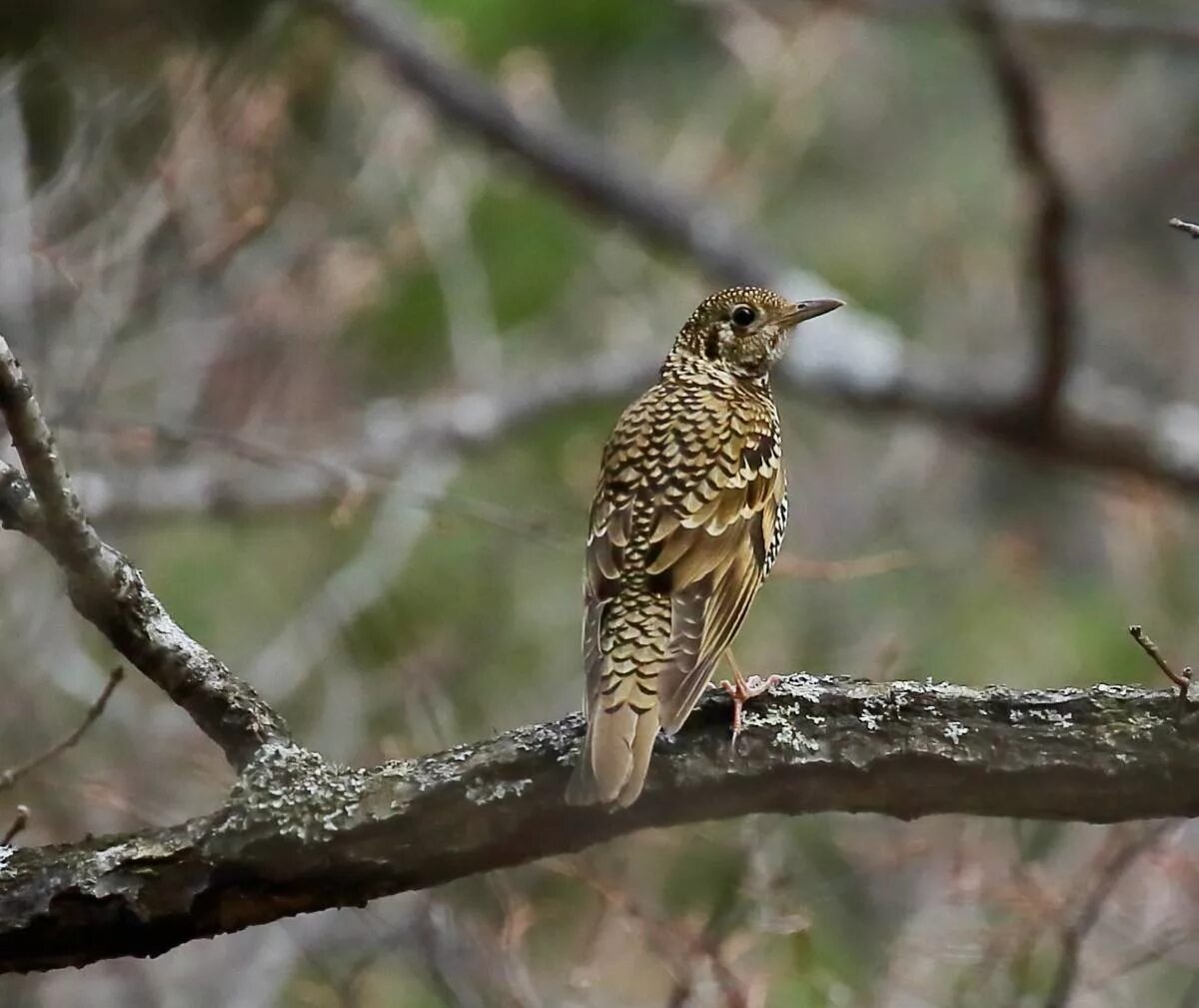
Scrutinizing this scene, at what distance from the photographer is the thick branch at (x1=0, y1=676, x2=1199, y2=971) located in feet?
9.80

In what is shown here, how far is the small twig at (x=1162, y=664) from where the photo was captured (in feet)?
9.12

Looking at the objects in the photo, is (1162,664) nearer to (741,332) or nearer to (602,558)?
(602,558)

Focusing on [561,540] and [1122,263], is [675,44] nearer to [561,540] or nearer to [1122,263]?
[1122,263]

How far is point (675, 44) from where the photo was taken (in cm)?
1206

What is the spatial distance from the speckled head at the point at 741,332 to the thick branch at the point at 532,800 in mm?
1357

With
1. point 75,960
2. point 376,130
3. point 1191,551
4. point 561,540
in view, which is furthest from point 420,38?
point 75,960

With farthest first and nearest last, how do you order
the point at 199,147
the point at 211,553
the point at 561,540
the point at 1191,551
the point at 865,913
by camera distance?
the point at 1191,551 → the point at 211,553 → the point at 865,913 → the point at 199,147 → the point at 561,540

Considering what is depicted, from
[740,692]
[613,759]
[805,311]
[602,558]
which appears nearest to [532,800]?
[613,759]

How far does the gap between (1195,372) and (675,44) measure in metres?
4.52

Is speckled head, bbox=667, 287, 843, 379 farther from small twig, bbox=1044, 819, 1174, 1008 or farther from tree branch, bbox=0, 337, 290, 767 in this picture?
tree branch, bbox=0, 337, 290, 767

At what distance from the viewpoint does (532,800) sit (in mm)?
3057

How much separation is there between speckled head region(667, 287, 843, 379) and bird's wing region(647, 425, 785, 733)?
0.34 metres

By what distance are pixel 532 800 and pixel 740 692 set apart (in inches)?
15.9

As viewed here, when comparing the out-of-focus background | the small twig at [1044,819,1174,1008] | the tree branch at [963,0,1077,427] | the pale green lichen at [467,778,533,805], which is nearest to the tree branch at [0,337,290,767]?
the pale green lichen at [467,778,533,805]
